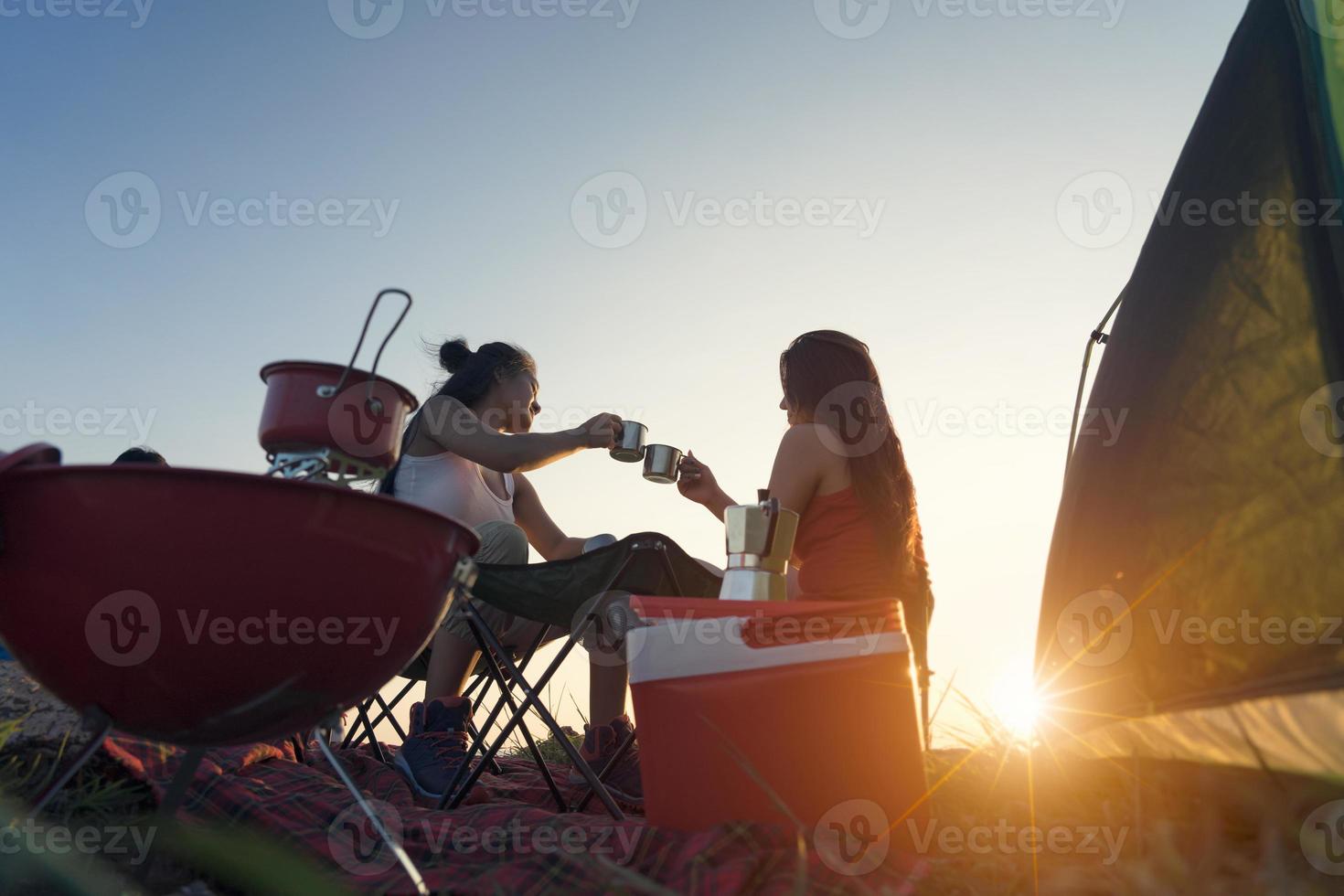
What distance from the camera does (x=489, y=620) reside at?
2.62 metres

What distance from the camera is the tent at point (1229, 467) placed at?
1531mm

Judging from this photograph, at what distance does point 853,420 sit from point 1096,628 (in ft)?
2.65

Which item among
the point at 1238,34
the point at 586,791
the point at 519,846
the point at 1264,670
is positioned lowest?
the point at 586,791

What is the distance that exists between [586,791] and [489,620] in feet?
1.90

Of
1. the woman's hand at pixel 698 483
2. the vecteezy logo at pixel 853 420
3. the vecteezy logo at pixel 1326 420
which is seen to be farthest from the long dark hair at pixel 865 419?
the vecteezy logo at pixel 1326 420

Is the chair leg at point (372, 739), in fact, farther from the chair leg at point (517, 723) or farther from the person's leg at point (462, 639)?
the chair leg at point (517, 723)

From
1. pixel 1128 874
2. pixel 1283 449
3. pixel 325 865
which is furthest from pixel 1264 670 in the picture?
pixel 325 865

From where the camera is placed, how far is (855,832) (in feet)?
4.56

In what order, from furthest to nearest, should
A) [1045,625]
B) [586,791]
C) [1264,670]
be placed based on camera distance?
1. [586,791]
2. [1045,625]
3. [1264,670]

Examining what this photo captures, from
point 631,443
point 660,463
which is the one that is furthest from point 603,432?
point 660,463

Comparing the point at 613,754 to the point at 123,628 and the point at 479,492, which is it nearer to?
the point at 479,492

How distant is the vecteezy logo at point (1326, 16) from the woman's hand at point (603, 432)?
193 centimetres

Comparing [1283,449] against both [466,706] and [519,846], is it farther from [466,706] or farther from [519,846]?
[466,706]

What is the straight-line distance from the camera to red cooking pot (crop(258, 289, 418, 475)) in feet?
4.68
